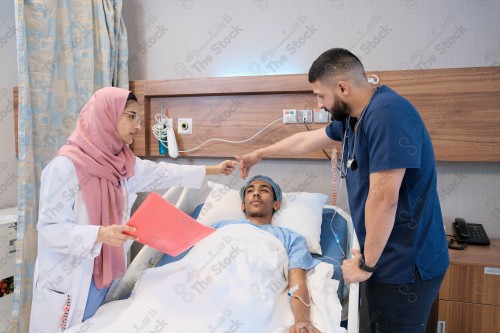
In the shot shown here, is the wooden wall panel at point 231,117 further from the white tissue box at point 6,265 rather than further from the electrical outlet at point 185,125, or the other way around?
the white tissue box at point 6,265

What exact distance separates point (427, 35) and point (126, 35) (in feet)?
6.69

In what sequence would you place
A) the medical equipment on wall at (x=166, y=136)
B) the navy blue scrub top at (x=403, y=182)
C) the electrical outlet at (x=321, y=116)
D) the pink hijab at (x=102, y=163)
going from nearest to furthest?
the navy blue scrub top at (x=403, y=182), the pink hijab at (x=102, y=163), the electrical outlet at (x=321, y=116), the medical equipment on wall at (x=166, y=136)

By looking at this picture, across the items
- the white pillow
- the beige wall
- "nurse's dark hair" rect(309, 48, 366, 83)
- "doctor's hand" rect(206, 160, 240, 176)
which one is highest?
the beige wall

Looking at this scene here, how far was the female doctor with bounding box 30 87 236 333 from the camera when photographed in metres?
1.40

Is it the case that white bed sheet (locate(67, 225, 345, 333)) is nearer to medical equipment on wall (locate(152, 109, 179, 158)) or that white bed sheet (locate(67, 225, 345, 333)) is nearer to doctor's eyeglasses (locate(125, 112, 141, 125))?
doctor's eyeglasses (locate(125, 112, 141, 125))

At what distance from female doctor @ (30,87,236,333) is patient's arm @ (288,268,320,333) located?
0.72m

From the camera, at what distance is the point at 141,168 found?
1.86 m

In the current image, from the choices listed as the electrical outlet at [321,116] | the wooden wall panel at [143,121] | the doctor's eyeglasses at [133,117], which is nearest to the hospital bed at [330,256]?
the wooden wall panel at [143,121]

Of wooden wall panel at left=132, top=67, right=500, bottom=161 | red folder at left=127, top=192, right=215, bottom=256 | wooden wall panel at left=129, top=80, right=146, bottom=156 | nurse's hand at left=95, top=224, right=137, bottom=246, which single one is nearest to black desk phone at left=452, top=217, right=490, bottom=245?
wooden wall panel at left=132, top=67, right=500, bottom=161

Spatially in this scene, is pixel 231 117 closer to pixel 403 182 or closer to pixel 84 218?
pixel 84 218

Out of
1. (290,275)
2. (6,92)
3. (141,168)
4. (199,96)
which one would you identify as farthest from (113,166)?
(6,92)

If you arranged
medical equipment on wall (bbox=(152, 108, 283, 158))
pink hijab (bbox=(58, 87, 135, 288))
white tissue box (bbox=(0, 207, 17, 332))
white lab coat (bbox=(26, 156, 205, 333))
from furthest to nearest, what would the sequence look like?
medical equipment on wall (bbox=(152, 108, 283, 158)), white tissue box (bbox=(0, 207, 17, 332)), pink hijab (bbox=(58, 87, 135, 288)), white lab coat (bbox=(26, 156, 205, 333))

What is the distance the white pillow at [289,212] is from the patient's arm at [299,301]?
354 mm

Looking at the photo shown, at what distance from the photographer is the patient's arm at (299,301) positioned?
135 centimetres
